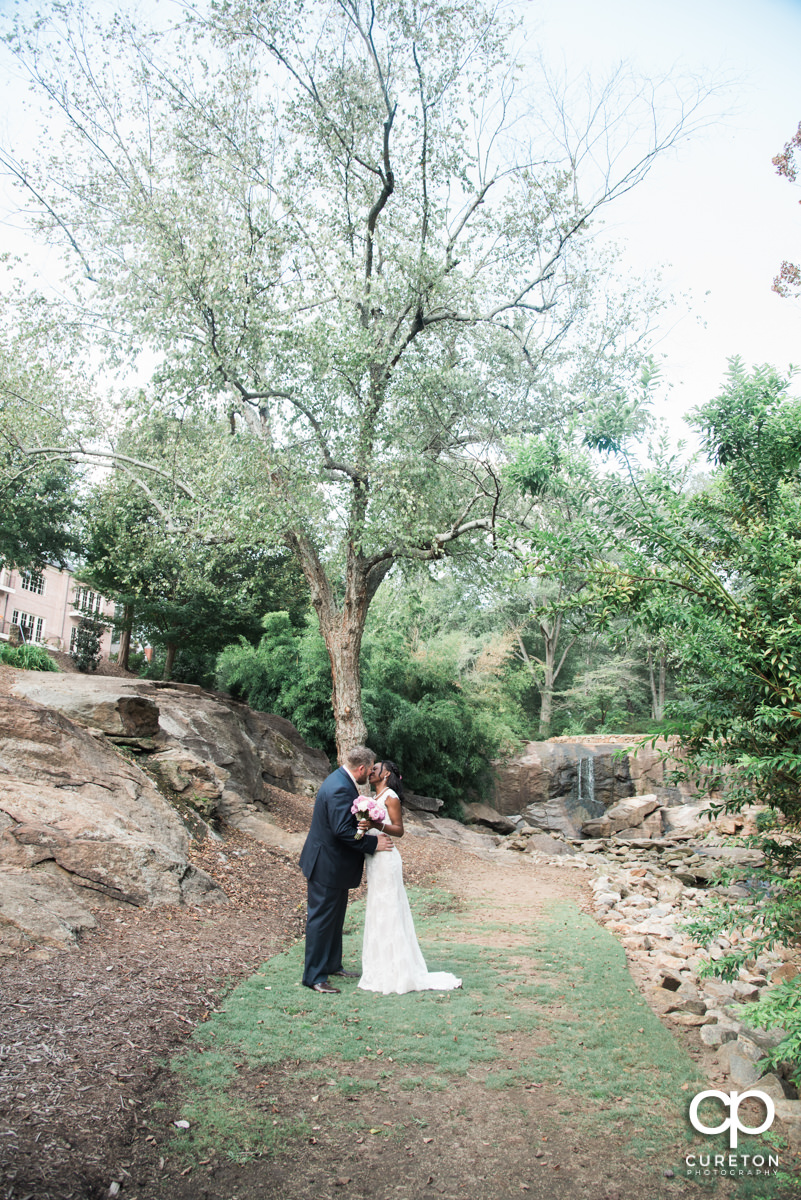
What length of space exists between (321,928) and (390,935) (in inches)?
19.8

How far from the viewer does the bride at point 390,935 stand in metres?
5.43

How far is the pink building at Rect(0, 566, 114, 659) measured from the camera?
35206 millimetres

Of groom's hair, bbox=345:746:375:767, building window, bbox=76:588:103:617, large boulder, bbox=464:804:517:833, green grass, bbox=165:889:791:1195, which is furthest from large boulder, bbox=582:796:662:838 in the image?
building window, bbox=76:588:103:617

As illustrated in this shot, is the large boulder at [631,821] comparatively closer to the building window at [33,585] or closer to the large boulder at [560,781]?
the large boulder at [560,781]

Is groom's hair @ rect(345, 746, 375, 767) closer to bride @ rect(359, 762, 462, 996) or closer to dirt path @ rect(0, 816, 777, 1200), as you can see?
bride @ rect(359, 762, 462, 996)

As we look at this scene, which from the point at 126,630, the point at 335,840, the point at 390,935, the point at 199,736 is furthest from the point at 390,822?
the point at 126,630

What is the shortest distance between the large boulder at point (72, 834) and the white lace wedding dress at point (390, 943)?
6.39 feet

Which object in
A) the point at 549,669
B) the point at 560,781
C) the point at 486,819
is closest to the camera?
the point at 486,819

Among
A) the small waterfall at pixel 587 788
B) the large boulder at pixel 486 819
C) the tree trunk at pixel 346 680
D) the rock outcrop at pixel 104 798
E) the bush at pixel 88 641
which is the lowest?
the large boulder at pixel 486 819

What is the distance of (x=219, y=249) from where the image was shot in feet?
35.8

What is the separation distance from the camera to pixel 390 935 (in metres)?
5.49

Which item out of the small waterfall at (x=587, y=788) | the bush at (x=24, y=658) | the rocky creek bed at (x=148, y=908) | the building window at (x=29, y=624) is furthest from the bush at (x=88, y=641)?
the small waterfall at (x=587, y=788)

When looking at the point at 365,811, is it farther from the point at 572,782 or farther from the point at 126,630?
the point at 126,630

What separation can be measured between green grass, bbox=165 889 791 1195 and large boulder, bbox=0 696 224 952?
4.36 feet
